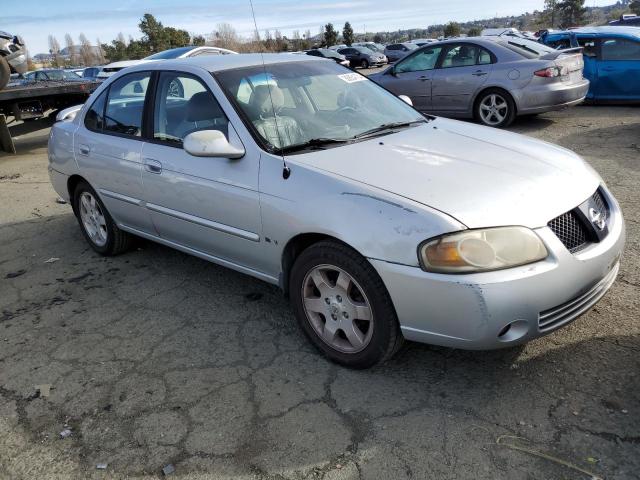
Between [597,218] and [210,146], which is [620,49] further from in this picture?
[210,146]

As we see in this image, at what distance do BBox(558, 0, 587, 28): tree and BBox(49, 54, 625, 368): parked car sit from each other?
83.8m

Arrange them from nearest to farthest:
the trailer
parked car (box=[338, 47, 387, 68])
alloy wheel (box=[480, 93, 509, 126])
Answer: alloy wheel (box=[480, 93, 509, 126]), the trailer, parked car (box=[338, 47, 387, 68])

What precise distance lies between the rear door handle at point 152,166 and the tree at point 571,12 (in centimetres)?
8416

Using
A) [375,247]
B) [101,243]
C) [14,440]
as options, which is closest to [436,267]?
[375,247]

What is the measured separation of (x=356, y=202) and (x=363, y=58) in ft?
109

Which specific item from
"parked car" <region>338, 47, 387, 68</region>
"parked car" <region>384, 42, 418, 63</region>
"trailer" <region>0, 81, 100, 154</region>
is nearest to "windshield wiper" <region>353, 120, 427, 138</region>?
"trailer" <region>0, 81, 100, 154</region>

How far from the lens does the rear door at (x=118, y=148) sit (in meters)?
4.05

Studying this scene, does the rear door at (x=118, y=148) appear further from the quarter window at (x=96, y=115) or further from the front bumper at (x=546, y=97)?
the front bumper at (x=546, y=97)

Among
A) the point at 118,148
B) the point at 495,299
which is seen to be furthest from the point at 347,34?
the point at 495,299

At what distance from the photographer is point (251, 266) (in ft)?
11.2

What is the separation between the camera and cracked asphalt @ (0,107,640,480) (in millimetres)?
2334

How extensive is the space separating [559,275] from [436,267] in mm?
572

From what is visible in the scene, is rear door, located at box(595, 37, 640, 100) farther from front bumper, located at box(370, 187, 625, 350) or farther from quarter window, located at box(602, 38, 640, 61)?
front bumper, located at box(370, 187, 625, 350)

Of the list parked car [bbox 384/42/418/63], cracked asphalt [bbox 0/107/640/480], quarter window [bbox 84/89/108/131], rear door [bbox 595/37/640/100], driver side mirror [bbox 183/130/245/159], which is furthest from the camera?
parked car [bbox 384/42/418/63]
